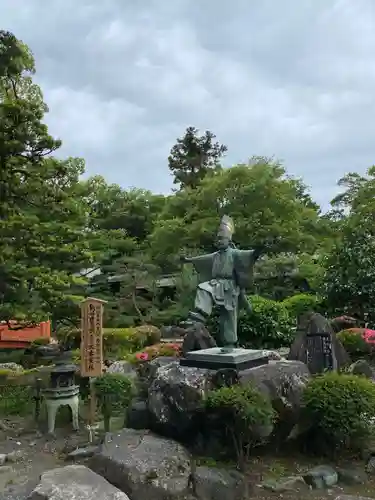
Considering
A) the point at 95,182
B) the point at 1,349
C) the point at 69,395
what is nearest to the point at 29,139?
the point at 69,395

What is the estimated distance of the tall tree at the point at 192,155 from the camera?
28719 millimetres

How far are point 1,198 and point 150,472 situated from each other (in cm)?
575

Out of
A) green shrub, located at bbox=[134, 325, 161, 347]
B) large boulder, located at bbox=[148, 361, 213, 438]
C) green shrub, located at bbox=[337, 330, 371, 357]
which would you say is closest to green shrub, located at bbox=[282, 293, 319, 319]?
green shrub, located at bbox=[337, 330, 371, 357]

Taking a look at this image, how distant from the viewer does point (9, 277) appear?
27.7 ft

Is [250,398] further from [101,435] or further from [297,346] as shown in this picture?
[297,346]

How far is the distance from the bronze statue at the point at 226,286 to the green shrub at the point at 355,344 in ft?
18.9

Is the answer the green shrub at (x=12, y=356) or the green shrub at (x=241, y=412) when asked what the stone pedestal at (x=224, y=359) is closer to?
the green shrub at (x=241, y=412)

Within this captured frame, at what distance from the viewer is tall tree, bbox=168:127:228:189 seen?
28.7m

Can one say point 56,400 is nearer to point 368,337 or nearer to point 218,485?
point 218,485

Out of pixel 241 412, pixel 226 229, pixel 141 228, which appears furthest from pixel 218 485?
pixel 141 228

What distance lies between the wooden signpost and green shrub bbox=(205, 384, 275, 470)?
7.70 feet

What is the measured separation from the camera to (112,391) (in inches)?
286

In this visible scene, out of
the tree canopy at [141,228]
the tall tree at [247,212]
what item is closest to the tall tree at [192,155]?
the tree canopy at [141,228]

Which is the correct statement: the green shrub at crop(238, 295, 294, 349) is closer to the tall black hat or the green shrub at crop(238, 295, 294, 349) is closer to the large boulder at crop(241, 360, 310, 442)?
the tall black hat
